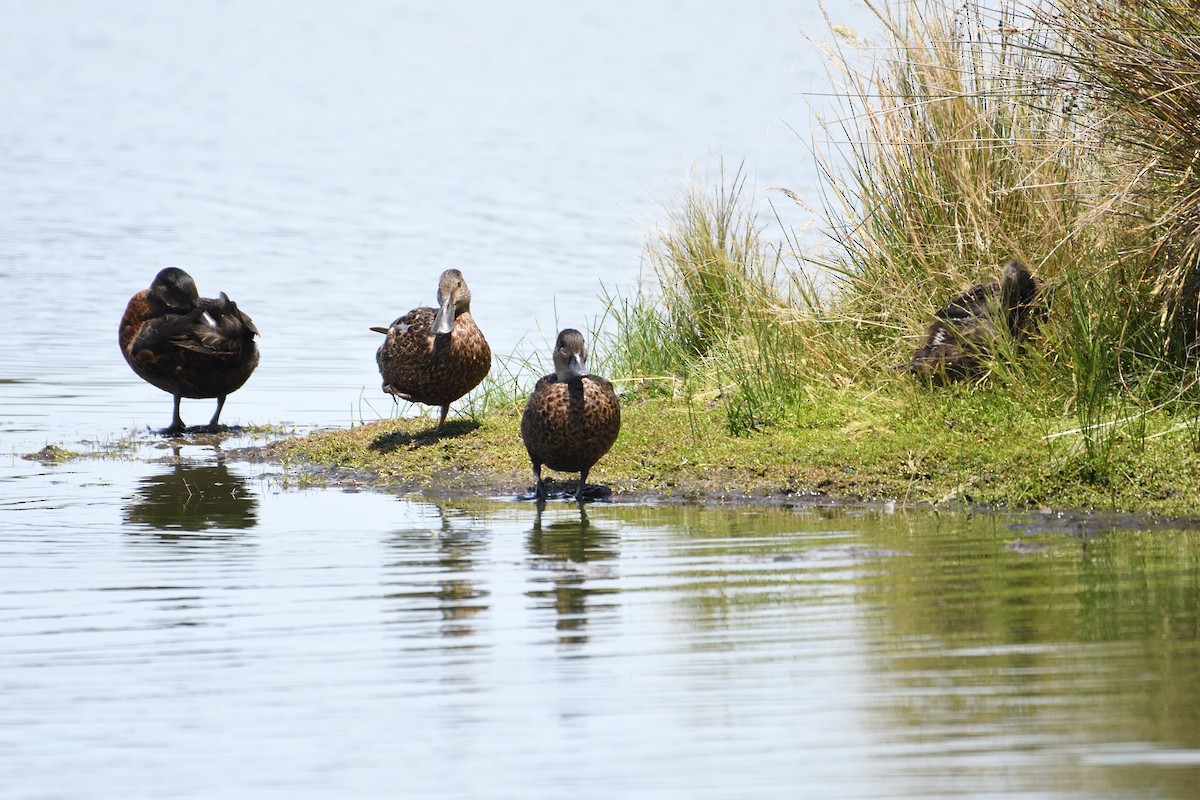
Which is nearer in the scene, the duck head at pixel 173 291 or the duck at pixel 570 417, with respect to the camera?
the duck at pixel 570 417

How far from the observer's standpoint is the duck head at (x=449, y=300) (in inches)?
405

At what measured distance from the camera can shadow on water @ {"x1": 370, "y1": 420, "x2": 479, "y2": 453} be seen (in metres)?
10.7

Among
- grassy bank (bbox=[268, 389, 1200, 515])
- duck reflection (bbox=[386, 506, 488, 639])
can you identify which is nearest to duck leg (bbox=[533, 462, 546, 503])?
grassy bank (bbox=[268, 389, 1200, 515])

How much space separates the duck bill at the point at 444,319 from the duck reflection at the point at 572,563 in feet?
5.40

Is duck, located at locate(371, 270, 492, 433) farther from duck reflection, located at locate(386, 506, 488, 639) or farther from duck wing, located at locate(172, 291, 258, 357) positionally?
duck reflection, located at locate(386, 506, 488, 639)

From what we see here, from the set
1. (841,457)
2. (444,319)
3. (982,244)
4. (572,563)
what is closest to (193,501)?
(444,319)

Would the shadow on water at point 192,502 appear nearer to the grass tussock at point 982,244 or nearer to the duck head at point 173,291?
the duck head at point 173,291

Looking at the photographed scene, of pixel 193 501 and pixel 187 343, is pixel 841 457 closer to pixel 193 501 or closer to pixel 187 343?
pixel 193 501

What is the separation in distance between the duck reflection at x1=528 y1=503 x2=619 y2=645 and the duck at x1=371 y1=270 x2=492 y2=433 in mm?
1622

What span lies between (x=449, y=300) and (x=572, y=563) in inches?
139

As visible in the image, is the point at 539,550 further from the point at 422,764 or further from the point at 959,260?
the point at 959,260

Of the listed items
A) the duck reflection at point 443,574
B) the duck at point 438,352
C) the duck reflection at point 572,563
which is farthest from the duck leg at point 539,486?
the duck at point 438,352

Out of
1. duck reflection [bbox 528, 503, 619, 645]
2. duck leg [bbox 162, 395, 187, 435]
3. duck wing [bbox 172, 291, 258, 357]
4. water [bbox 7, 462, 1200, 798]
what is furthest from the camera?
duck leg [bbox 162, 395, 187, 435]

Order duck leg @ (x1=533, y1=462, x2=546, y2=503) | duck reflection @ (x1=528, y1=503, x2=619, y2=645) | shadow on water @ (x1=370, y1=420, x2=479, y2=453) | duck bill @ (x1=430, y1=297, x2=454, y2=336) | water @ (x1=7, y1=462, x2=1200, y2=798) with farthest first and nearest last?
1. shadow on water @ (x1=370, y1=420, x2=479, y2=453)
2. duck bill @ (x1=430, y1=297, x2=454, y2=336)
3. duck leg @ (x1=533, y1=462, x2=546, y2=503)
4. duck reflection @ (x1=528, y1=503, x2=619, y2=645)
5. water @ (x1=7, y1=462, x2=1200, y2=798)
